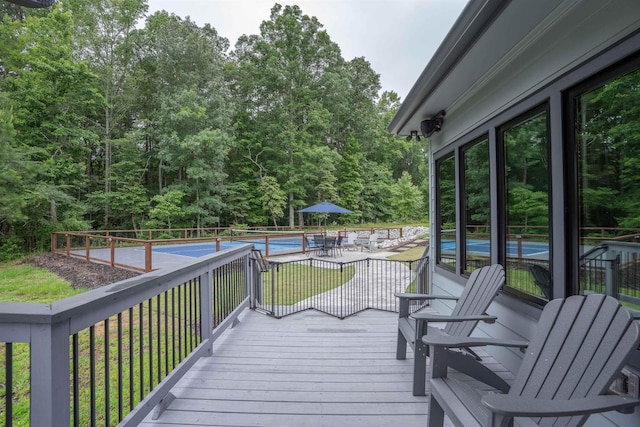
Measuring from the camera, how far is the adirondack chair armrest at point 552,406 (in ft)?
3.56

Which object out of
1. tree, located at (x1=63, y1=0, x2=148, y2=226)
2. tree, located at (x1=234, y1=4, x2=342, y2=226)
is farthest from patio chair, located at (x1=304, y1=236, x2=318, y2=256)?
tree, located at (x1=63, y1=0, x2=148, y2=226)

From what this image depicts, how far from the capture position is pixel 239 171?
2328 cm

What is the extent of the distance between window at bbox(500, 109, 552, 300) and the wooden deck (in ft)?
3.95

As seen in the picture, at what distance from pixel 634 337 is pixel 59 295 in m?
9.87

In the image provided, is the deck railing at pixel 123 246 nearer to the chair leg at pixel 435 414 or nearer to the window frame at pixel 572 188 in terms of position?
the chair leg at pixel 435 414

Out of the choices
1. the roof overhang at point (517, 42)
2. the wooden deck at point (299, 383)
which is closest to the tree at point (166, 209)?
the wooden deck at point (299, 383)

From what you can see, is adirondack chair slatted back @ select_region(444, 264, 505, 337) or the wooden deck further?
adirondack chair slatted back @ select_region(444, 264, 505, 337)

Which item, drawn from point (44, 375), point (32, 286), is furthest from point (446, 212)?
point (32, 286)

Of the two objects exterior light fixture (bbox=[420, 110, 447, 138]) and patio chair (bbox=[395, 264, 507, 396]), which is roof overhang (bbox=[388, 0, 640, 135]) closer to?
exterior light fixture (bbox=[420, 110, 447, 138])

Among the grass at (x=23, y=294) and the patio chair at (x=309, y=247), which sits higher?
the patio chair at (x=309, y=247)

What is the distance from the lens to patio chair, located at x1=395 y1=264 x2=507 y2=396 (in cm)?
213

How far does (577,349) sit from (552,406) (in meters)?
0.48

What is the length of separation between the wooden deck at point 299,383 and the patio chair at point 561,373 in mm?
572

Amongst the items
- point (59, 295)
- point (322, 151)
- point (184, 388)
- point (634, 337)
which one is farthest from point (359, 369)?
point (322, 151)
